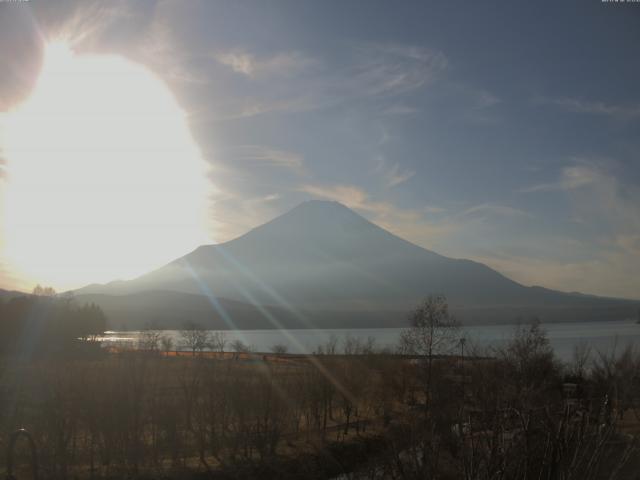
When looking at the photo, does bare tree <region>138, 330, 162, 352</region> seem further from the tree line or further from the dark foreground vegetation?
the tree line

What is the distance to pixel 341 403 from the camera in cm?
2917

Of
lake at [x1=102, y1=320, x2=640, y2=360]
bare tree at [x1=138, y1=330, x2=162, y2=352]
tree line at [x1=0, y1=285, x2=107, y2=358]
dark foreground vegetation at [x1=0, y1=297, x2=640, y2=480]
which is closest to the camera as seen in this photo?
dark foreground vegetation at [x1=0, y1=297, x2=640, y2=480]

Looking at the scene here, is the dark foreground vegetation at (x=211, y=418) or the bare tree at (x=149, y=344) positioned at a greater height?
the bare tree at (x=149, y=344)

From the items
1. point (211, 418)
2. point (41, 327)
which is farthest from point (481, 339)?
point (211, 418)

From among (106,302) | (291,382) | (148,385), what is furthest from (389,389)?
(106,302)

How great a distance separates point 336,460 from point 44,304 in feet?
155

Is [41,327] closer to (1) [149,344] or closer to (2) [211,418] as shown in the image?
(1) [149,344]

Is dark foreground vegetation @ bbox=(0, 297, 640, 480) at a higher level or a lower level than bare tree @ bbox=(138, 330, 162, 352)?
lower

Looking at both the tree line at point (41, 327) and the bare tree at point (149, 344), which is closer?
the bare tree at point (149, 344)

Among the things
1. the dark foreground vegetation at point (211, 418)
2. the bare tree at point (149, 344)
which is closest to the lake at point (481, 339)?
the bare tree at point (149, 344)

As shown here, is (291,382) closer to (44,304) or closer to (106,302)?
(44,304)

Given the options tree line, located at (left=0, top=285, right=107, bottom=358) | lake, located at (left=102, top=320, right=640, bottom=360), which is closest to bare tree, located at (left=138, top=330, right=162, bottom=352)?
lake, located at (left=102, top=320, right=640, bottom=360)

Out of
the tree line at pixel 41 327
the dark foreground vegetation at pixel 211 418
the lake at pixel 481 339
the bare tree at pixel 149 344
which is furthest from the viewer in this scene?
the lake at pixel 481 339

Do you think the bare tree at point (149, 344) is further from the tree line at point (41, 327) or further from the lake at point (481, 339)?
the tree line at point (41, 327)
